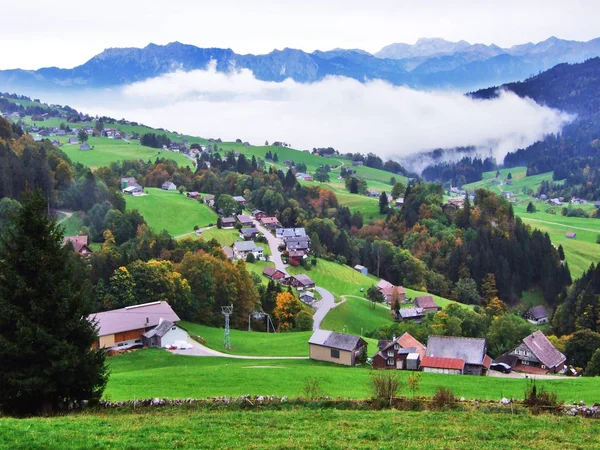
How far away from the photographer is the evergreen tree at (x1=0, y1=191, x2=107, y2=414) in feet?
61.2

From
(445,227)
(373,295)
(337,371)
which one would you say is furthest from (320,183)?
(337,371)

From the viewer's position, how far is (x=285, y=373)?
35875 mm

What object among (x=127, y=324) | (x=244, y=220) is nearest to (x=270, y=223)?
(x=244, y=220)

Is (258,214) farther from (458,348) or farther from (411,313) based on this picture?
(458,348)

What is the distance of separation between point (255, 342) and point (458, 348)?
1757 centimetres

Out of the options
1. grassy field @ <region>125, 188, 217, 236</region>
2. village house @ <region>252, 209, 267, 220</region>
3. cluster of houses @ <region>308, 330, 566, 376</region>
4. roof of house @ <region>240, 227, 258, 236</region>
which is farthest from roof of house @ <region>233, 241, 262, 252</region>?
cluster of houses @ <region>308, 330, 566, 376</region>

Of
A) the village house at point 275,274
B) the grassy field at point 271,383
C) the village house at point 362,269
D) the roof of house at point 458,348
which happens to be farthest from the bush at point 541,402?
the village house at point 362,269

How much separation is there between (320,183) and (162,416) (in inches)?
6207

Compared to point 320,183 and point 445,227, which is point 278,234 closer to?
point 445,227

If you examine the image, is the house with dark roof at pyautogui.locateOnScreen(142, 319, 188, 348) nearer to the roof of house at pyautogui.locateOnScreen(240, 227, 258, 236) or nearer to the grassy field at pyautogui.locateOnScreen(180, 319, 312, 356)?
the grassy field at pyautogui.locateOnScreen(180, 319, 312, 356)

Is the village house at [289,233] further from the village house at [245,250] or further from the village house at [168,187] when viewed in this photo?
the village house at [168,187]

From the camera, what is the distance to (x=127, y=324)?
156 feet

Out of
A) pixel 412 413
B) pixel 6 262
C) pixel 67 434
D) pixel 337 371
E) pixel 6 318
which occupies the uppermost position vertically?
pixel 6 262

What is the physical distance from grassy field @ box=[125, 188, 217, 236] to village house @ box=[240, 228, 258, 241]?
334 inches
